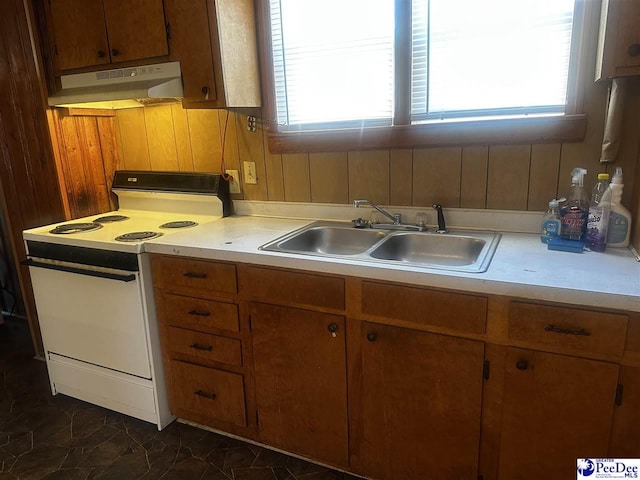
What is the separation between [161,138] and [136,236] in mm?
788

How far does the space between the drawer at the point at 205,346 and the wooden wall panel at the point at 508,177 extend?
124 cm

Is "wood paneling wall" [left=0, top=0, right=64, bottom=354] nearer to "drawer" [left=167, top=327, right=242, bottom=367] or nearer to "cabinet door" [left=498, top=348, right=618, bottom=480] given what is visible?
"drawer" [left=167, top=327, right=242, bottom=367]

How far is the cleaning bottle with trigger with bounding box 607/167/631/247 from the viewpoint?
151 centimetres

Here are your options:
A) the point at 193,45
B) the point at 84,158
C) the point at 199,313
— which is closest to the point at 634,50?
the point at 193,45

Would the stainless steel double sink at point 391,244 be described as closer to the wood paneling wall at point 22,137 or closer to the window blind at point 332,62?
the window blind at point 332,62

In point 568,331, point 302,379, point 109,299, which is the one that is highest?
point 568,331

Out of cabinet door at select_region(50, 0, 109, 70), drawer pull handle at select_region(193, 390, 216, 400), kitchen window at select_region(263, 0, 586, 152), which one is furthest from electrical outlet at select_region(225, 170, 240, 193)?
drawer pull handle at select_region(193, 390, 216, 400)

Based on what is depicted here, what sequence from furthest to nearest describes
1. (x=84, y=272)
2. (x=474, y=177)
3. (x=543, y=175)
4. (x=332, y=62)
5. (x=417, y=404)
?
(x=332, y=62) → (x=84, y=272) → (x=474, y=177) → (x=543, y=175) → (x=417, y=404)

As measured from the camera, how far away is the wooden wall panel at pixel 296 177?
217 centimetres

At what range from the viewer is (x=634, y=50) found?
1.30 metres

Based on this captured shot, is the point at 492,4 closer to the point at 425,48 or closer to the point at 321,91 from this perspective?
the point at 425,48

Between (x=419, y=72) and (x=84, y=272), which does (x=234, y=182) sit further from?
(x=419, y=72)

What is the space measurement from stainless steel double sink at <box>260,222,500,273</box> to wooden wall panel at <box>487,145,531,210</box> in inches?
6.0

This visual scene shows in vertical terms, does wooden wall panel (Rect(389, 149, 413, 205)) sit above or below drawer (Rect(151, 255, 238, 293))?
above
